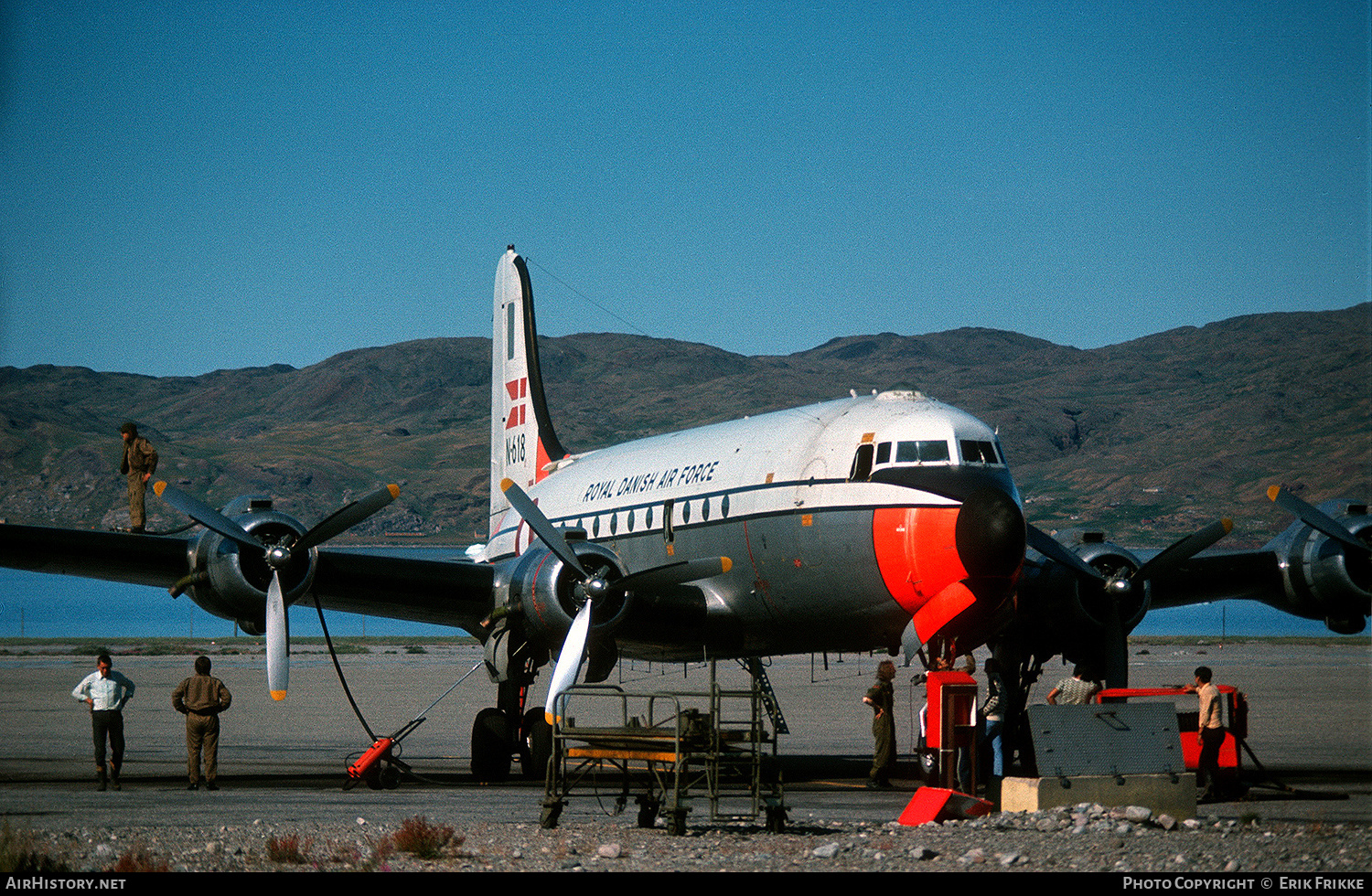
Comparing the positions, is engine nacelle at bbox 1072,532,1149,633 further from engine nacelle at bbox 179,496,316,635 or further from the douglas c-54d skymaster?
engine nacelle at bbox 179,496,316,635

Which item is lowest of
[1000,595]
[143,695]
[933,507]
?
[143,695]

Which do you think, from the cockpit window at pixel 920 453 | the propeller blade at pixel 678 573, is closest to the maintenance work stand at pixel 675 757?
the propeller blade at pixel 678 573

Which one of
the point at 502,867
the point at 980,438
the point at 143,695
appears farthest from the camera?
the point at 143,695

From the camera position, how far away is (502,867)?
39.0 ft

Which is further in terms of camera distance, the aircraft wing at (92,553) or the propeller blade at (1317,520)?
the propeller blade at (1317,520)

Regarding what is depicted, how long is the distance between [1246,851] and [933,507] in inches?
241

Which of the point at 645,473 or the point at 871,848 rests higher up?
the point at 645,473

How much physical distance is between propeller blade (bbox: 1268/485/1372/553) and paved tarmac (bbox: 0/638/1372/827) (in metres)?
3.66

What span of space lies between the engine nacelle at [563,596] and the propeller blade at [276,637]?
3414 mm

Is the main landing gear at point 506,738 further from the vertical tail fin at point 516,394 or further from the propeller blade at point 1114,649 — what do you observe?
the vertical tail fin at point 516,394

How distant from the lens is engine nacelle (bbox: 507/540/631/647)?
63.8ft

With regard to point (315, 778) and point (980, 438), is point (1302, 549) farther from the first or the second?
point (315, 778)

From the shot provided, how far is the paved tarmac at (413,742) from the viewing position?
1658 centimetres

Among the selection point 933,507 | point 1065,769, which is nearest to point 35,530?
point 933,507
